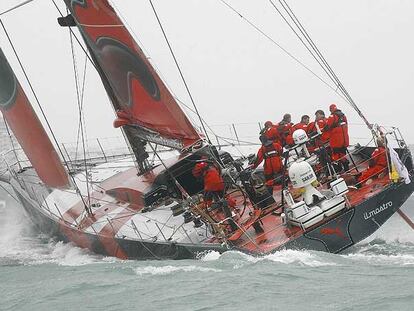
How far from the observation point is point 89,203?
10.3m

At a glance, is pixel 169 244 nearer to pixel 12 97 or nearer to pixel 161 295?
pixel 161 295

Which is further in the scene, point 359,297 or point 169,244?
point 169,244

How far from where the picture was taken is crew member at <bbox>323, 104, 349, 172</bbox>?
9102 millimetres

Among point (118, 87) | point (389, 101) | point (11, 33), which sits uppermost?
point (11, 33)

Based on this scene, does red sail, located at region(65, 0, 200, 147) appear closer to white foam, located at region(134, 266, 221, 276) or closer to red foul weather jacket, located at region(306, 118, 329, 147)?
red foul weather jacket, located at region(306, 118, 329, 147)

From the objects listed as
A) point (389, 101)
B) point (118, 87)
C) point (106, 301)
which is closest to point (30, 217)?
point (118, 87)

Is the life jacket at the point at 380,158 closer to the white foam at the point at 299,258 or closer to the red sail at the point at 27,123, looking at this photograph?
the white foam at the point at 299,258

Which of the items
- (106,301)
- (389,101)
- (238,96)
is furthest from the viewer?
(238,96)

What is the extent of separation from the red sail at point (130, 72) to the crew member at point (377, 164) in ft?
7.48

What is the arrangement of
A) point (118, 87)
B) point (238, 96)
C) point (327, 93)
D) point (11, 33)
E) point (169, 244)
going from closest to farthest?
point (169, 244) → point (118, 87) → point (327, 93) → point (238, 96) → point (11, 33)

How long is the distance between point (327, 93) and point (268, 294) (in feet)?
60.1

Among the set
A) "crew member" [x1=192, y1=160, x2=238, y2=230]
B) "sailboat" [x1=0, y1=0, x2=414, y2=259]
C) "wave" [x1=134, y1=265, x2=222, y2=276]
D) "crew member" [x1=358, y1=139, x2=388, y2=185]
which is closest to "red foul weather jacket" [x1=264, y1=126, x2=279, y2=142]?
"sailboat" [x1=0, y1=0, x2=414, y2=259]

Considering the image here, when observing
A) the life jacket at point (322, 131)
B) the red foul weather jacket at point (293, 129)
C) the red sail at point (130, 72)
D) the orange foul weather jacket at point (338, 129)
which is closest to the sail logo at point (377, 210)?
the orange foul weather jacket at point (338, 129)

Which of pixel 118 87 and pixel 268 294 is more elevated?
pixel 118 87
